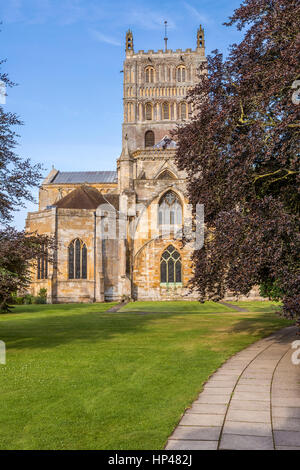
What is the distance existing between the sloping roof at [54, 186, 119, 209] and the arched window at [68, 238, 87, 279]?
4186 mm

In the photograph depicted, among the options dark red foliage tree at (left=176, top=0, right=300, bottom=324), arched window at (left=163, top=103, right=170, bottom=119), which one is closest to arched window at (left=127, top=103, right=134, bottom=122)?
arched window at (left=163, top=103, right=170, bottom=119)

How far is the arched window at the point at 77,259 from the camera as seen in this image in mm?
35094

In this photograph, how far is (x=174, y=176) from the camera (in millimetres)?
45250

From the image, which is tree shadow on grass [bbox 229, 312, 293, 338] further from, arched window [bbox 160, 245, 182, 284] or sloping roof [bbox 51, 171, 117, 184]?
sloping roof [bbox 51, 171, 117, 184]

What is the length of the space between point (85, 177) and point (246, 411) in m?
66.1

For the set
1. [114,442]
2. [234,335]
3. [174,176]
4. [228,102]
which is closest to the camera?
[114,442]

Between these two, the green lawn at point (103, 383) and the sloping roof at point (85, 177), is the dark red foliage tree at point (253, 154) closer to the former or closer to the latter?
the green lawn at point (103, 383)

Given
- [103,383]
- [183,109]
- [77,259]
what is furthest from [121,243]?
[183,109]

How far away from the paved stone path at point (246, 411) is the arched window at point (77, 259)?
26.3m

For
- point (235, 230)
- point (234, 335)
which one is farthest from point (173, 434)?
point (234, 335)

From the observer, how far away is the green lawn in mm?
5301

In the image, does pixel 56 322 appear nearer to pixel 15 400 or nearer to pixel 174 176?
pixel 15 400

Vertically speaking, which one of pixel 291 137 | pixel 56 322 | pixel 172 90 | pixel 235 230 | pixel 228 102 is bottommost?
pixel 56 322

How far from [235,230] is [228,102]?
3435 mm
